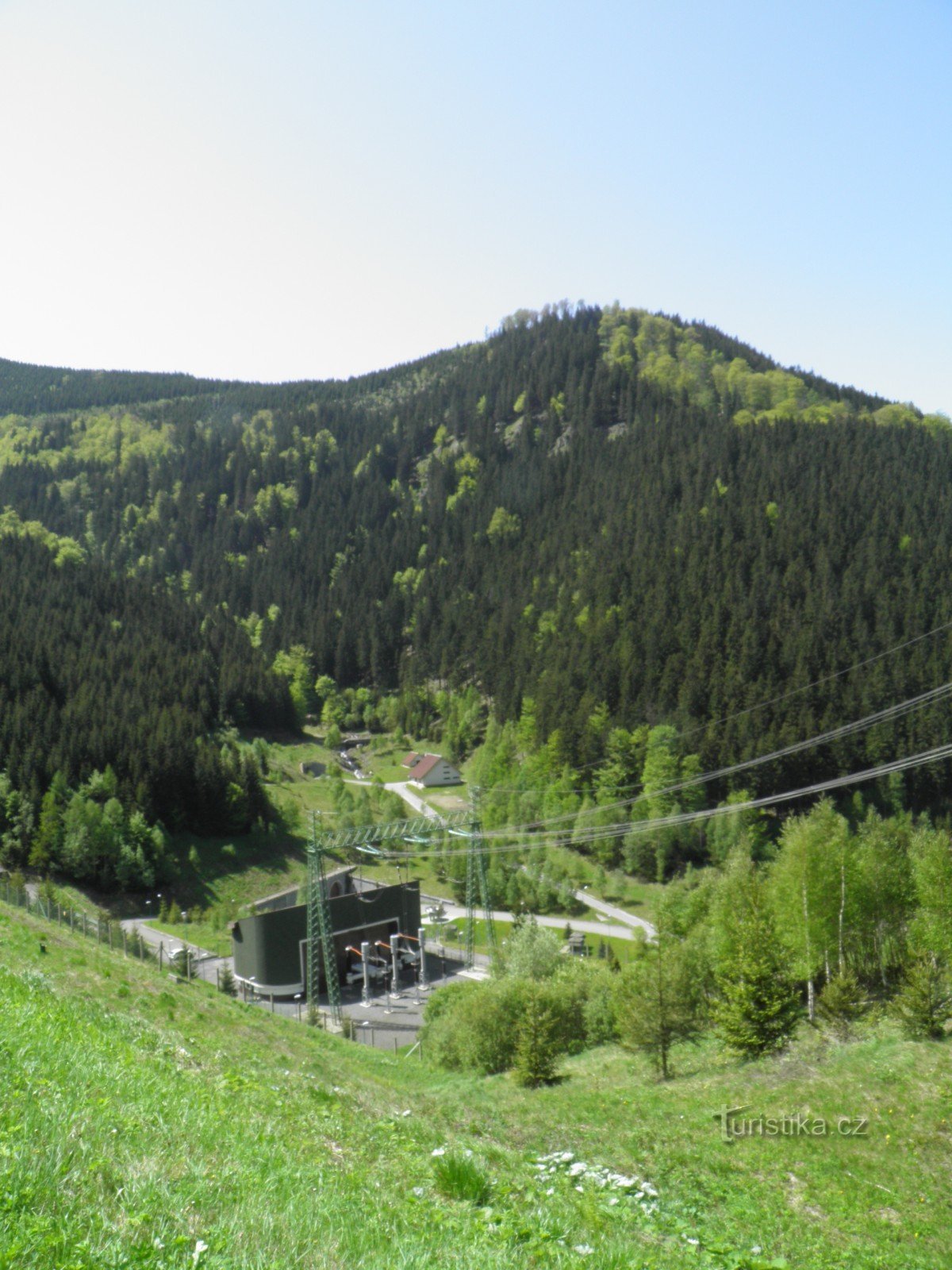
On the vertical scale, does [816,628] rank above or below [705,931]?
above

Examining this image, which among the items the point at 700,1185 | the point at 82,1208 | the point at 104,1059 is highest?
the point at 82,1208

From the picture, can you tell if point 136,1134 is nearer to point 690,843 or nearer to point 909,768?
point 690,843

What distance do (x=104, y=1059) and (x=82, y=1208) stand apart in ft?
15.3

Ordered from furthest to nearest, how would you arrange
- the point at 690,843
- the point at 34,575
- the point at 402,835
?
the point at 34,575 → the point at 690,843 → the point at 402,835

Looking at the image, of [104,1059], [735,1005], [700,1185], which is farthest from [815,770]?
[104,1059]

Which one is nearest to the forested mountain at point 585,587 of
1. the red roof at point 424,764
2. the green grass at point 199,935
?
the red roof at point 424,764

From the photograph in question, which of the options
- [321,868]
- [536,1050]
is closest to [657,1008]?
[536,1050]

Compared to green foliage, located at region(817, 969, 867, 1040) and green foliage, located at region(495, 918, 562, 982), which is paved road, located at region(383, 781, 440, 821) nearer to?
green foliage, located at region(495, 918, 562, 982)

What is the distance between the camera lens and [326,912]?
55.6 metres

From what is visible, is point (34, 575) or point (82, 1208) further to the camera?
point (34, 575)

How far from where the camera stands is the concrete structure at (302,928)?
5412 cm

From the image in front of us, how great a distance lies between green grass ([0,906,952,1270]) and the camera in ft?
19.4

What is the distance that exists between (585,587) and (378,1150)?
393 ft

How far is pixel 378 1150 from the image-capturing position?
404 inches
